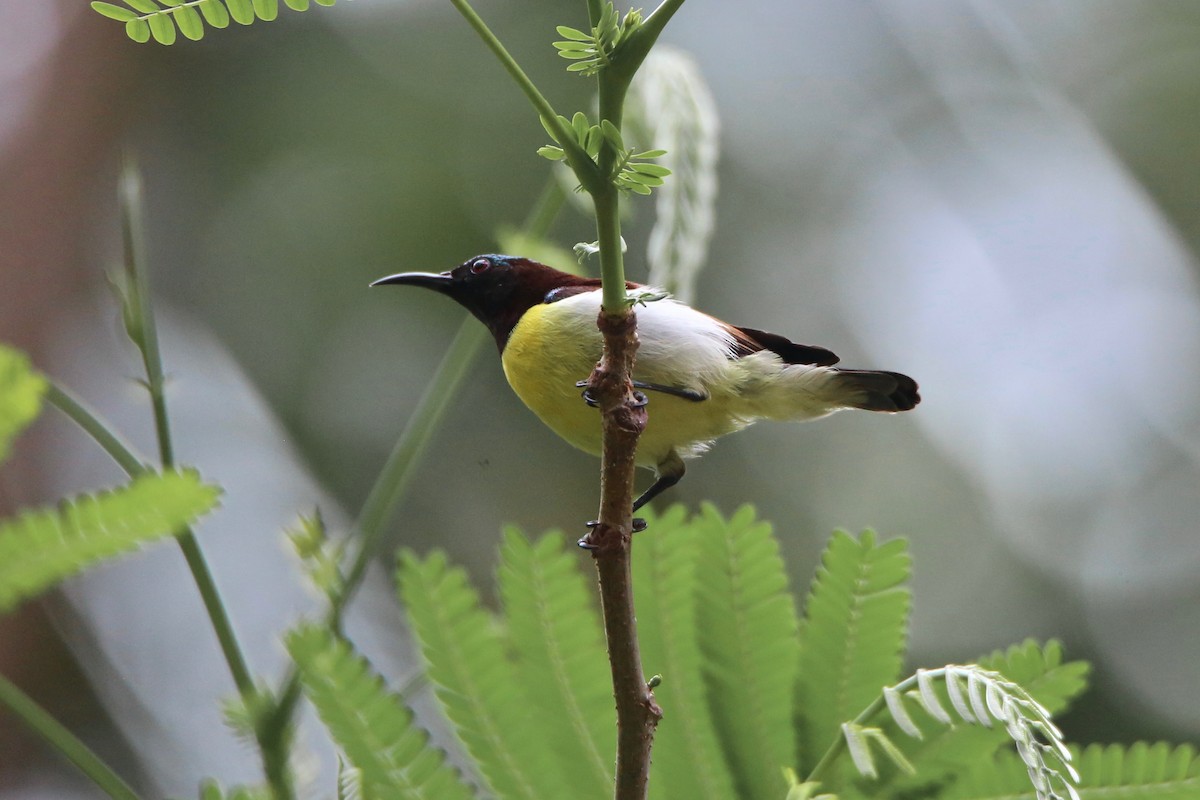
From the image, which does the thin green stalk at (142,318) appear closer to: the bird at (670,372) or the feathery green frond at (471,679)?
the feathery green frond at (471,679)

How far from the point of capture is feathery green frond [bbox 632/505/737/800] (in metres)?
1.79

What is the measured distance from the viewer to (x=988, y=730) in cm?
169

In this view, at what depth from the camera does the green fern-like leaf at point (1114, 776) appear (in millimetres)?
1598

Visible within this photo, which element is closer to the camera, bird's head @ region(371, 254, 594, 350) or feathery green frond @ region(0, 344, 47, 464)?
feathery green frond @ region(0, 344, 47, 464)

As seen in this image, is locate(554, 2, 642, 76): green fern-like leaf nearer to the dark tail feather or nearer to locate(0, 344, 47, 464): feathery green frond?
locate(0, 344, 47, 464): feathery green frond

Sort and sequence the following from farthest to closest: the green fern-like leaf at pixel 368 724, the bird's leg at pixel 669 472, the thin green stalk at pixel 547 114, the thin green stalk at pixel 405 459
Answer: the bird's leg at pixel 669 472 → the thin green stalk at pixel 405 459 → the green fern-like leaf at pixel 368 724 → the thin green stalk at pixel 547 114

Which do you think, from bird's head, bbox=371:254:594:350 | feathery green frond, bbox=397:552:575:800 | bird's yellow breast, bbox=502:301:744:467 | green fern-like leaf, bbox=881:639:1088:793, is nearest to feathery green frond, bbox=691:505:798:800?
green fern-like leaf, bbox=881:639:1088:793

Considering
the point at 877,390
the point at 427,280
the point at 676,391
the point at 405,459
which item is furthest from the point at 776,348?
the point at 405,459

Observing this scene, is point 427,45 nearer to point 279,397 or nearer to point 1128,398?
point 279,397

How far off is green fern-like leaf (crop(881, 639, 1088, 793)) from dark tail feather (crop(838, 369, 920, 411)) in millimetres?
1286

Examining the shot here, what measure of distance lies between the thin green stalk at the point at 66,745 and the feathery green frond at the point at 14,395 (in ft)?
1.12

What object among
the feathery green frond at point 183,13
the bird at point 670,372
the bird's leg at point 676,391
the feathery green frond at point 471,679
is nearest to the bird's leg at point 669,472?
the bird at point 670,372

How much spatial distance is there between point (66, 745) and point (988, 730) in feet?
4.42

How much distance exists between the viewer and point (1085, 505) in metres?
7.73
